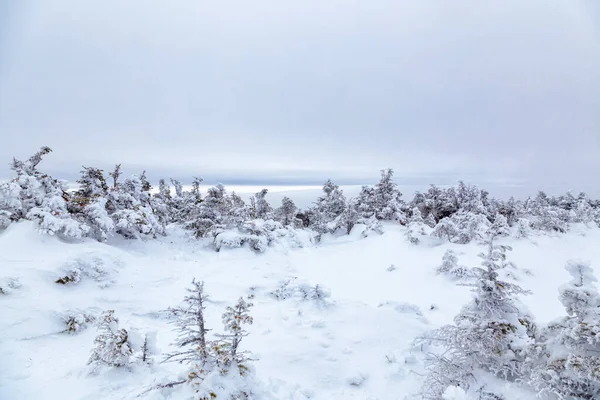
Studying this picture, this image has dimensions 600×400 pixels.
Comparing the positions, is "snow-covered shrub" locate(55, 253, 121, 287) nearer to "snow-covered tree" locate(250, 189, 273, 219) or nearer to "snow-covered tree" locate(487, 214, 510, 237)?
"snow-covered tree" locate(487, 214, 510, 237)

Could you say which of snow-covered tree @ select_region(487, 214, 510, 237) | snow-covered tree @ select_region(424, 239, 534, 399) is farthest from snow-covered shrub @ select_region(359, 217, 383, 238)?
snow-covered tree @ select_region(424, 239, 534, 399)

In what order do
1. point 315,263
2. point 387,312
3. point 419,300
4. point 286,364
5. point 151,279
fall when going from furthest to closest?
point 315,263 < point 419,300 < point 151,279 < point 387,312 < point 286,364

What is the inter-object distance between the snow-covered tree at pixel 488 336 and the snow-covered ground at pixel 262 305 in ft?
1.70

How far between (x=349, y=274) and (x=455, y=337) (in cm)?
1126

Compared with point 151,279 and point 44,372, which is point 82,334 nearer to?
point 44,372

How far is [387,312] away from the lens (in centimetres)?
914

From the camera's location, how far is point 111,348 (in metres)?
5.36

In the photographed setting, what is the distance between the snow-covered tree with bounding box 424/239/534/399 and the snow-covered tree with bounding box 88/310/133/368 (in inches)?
223

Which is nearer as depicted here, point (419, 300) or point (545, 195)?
point (419, 300)

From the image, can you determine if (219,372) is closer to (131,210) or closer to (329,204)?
(131,210)

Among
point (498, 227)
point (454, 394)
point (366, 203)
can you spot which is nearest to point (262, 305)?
point (454, 394)

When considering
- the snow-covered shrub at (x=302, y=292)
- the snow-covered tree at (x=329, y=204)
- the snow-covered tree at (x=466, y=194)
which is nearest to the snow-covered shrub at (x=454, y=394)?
the snow-covered shrub at (x=302, y=292)

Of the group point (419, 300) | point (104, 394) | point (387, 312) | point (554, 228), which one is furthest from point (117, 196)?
point (554, 228)

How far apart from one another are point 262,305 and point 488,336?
23.9ft
